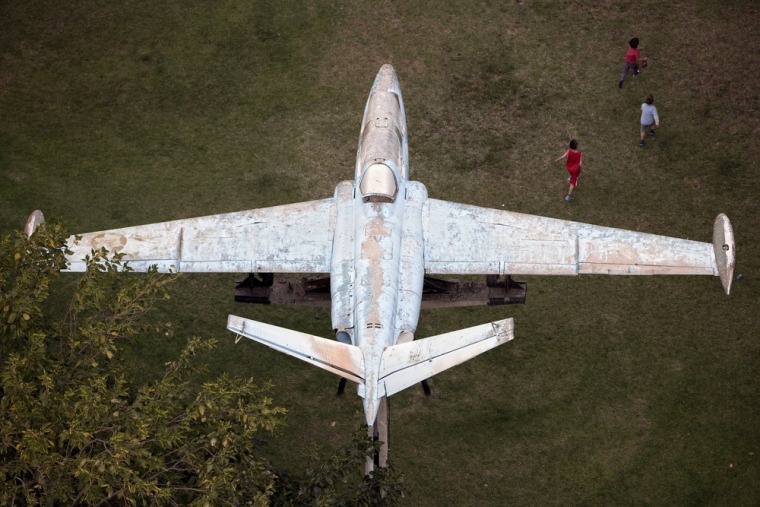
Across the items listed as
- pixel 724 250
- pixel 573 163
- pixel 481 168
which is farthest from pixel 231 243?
pixel 724 250

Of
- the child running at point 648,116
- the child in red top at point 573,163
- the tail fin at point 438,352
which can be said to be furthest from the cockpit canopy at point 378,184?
the child running at point 648,116

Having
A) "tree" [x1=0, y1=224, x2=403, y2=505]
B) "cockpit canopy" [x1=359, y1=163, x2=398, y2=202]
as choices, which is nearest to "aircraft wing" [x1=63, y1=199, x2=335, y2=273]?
"cockpit canopy" [x1=359, y1=163, x2=398, y2=202]

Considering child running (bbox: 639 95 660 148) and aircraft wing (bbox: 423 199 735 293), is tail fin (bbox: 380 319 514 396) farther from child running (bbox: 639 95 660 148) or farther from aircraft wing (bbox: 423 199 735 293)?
child running (bbox: 639 95 660 148)

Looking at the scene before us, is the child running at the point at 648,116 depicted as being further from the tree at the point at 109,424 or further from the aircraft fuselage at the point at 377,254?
the tree at the point at 109,424

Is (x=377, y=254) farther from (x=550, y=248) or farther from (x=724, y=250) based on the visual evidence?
(x=724, y=250)

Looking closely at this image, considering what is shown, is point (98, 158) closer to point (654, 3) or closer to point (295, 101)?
point (295, 101)
